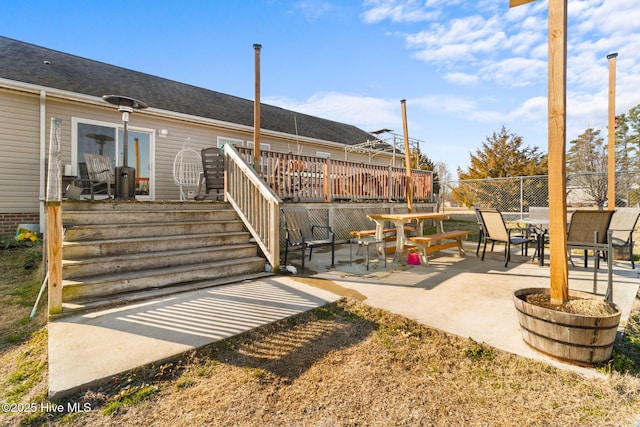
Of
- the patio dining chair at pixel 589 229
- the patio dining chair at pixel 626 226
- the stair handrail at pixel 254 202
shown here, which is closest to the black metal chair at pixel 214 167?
the stair handrail at pixel 254 202

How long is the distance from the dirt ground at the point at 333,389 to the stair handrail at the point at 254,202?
2.04 meters

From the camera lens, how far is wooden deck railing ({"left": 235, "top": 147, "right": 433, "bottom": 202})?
6398 millimetres

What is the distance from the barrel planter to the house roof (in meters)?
8.95

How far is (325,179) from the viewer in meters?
7.25

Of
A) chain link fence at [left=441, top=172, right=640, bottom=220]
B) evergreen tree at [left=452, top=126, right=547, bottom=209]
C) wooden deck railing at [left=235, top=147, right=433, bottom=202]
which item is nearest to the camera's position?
wooden deck railing at [left=235, top=147, right=433, bottom=202]

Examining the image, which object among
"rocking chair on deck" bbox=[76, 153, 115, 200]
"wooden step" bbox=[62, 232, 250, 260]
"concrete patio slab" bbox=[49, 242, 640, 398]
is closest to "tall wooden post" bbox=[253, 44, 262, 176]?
"wooden step" bbox=[62, 232, 250, 260]

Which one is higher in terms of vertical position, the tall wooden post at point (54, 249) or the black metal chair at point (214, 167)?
the black metal chair at point (214, 167)

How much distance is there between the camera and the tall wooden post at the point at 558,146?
2.16 metres

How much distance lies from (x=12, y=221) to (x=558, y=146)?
9529 mm

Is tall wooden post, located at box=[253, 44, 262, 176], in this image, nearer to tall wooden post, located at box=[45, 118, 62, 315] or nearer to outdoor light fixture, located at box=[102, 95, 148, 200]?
outdoor light fixture, located at box=[102, 95, 148, 200]

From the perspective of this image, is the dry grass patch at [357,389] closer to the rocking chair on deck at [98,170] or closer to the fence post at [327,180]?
the fence post at [327,180]

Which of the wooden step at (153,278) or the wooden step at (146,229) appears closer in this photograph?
the wooden step at (153,278)

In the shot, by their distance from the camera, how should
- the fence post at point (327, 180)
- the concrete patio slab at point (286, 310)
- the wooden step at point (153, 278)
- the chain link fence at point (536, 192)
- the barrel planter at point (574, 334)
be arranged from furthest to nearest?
1. the chain link fence at point (536, 192)
2. the fence post at point (327, 180)
3. the wooden step at point (153, 278)
4. the concrete patio slab at point (286, 310)
5. the barrel planter at point (574, 334)

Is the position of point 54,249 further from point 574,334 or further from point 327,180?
point 327,180
